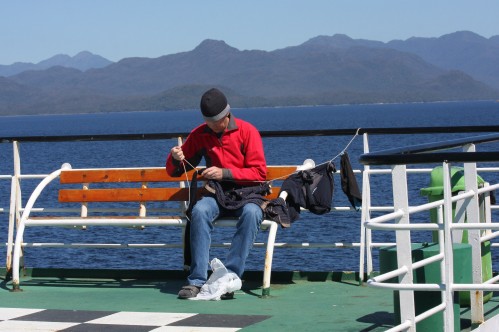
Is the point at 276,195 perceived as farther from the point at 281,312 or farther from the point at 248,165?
the point at 281,312

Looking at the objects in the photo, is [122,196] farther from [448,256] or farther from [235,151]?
[448,256]

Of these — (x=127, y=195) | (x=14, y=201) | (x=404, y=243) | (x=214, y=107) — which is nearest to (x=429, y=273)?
(x=404, y=243)

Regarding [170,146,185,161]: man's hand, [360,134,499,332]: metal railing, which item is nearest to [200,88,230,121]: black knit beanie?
[170,146,185,161]: man's hand

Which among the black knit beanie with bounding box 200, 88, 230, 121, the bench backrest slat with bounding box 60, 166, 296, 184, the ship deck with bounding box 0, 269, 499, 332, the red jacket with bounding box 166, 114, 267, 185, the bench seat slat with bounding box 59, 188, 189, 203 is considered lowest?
the ship deck with bounding box 0, 269, 499, 332

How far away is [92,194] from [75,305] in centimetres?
145

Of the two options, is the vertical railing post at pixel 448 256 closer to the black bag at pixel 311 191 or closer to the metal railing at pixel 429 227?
the metal railing at pixel 429 227

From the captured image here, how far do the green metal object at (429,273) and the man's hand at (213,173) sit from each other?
223 cm

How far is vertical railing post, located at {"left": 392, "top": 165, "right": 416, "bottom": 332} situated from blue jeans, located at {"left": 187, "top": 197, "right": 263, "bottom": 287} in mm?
2470

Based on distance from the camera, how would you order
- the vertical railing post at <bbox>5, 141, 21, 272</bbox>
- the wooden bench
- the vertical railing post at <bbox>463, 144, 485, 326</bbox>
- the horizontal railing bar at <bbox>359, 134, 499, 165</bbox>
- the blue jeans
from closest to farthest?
the horizontal railing bar at <bbox>359, 134, 499, 165</bbox> → the vertical railing post at <bbox>463, 144, 485, 326</bbox> → the blue jeans → the wooden bench → the vertical railing post at <bbox>5, 141, 21, 272</bbox>

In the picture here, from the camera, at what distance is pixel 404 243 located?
4.71 metres

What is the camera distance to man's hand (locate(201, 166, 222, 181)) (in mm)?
7297

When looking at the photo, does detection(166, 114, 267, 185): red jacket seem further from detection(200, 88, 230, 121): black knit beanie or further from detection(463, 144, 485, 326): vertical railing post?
detection(463, 144, 485, 326): vertical railing post

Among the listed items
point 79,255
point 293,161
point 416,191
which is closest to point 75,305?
point 79,255

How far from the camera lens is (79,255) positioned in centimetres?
2064
